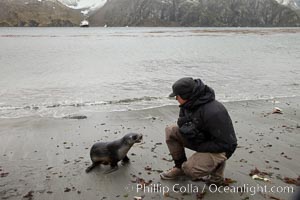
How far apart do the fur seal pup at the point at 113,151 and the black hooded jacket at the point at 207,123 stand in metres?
1.27

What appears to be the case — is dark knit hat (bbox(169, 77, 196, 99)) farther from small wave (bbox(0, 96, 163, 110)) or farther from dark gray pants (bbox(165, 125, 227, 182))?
small wave (bbox(0, 96, 163, 110))

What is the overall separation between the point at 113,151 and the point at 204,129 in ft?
6.48

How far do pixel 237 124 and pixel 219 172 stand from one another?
4.62m

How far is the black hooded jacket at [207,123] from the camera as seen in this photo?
565 cm

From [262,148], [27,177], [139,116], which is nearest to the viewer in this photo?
[27,177]

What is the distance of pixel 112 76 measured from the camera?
80.9 ft

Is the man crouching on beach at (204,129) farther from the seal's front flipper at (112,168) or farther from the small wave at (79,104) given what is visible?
the small wave at (79,104)

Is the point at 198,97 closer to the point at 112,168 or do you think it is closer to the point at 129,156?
the point at 112,168

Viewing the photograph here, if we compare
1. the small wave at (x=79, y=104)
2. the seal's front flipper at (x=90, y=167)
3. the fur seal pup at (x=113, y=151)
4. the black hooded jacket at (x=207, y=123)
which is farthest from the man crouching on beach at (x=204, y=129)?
the small wave at (x=79, y=104)

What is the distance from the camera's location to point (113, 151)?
6.98m

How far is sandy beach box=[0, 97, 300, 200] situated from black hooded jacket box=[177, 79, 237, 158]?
0.76 m

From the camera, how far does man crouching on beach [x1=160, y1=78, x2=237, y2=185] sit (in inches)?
223

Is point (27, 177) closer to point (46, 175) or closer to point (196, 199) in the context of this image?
point (46, 175)

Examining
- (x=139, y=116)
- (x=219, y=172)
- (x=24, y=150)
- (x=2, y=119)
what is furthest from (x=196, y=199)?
(x=2, y=119)
